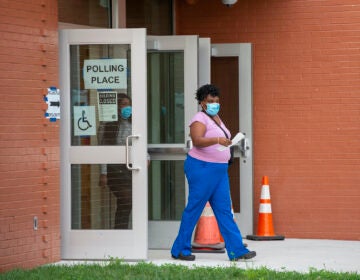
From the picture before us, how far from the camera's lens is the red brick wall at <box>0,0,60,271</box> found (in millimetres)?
9094

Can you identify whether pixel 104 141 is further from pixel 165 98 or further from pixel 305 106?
pixel 305 106

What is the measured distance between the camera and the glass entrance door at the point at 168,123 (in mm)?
11109

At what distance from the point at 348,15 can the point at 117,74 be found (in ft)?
11.7

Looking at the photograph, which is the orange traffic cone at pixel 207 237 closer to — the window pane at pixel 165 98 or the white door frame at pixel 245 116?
the window pane at pixel 165 98

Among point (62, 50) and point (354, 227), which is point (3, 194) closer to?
point (62, 50)

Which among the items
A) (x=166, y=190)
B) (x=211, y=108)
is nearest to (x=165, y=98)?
(x=166, y=190)

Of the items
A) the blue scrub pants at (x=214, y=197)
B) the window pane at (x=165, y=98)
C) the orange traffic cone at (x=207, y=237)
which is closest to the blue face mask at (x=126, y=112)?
the blue scrub pants at (x=214, y=197)

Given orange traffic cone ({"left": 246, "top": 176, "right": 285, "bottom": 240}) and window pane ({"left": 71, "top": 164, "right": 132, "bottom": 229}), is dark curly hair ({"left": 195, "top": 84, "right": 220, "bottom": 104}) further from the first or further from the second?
orange traffic cone ({"left": 246, "top": 176, "right": 285, "bottom": 240})

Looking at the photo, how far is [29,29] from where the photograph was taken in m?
9.40

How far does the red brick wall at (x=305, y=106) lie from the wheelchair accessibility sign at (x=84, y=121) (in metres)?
3.14

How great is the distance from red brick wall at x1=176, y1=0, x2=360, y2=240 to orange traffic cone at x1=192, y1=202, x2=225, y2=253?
5.51 ft

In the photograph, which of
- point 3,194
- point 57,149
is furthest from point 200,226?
point 3,194

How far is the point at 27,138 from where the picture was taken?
9367 millimetres

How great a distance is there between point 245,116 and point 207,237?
6.84 feet
